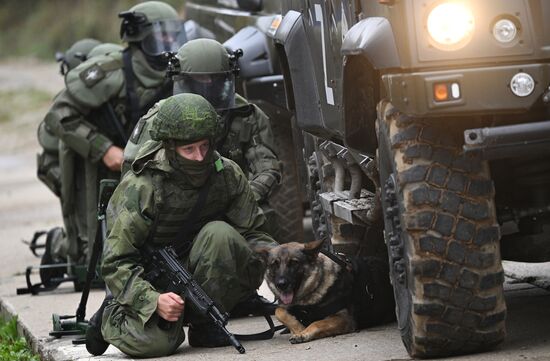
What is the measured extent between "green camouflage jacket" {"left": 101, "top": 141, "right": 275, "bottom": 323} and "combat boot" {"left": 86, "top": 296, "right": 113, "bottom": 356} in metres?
0.21

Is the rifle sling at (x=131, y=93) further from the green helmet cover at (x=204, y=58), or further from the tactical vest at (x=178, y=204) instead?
the tactical vest at (x=178, y=204)

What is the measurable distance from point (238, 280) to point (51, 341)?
115cm

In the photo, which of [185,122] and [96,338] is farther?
[96,338]

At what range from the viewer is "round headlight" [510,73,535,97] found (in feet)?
18.4

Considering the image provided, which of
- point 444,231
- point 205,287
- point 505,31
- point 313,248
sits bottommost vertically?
point 205,287

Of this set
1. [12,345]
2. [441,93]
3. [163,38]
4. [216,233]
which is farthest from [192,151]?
[163,38]

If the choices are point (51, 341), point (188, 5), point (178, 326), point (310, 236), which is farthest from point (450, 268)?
point (188, 5)

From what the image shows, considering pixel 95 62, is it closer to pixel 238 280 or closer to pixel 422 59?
pixel 238 280

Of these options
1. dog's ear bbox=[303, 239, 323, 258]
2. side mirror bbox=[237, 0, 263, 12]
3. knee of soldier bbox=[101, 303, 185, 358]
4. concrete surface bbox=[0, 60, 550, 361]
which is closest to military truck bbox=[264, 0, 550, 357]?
concrete surface bbox=[0, 60, 550, 361]

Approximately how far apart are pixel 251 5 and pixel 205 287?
319 cm

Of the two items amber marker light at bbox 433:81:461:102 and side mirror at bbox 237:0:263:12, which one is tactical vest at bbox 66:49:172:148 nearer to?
side mirror at bbox 237:0:263:12

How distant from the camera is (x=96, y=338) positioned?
7.27 metres

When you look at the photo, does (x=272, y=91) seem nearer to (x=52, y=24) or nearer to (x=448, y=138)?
(x=448, y=138)

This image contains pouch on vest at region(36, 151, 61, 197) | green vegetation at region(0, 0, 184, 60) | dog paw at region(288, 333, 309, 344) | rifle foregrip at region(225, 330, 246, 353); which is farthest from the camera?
green vegetation at region(0, 0, 184, 60)
